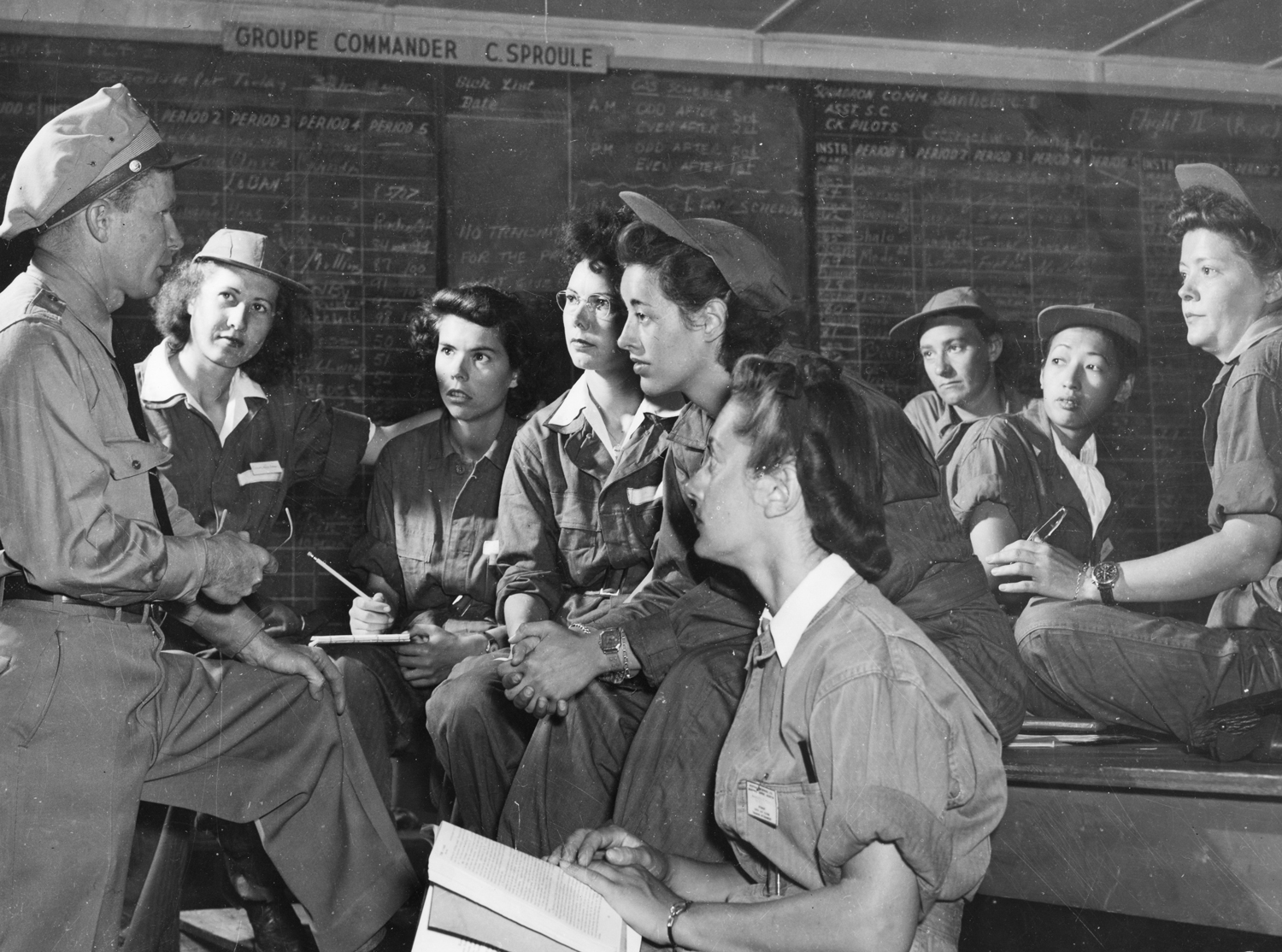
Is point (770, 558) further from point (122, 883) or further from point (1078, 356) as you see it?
point (1078, 356)

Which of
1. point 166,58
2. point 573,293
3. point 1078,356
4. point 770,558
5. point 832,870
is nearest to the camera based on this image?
point 832,870

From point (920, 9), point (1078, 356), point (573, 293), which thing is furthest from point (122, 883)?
point (920, 9)

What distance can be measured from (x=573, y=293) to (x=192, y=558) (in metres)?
1.61

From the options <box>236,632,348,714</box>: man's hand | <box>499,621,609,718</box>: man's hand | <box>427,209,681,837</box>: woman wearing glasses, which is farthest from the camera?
<box>427,209,681,837</box>: woman wearing glasses

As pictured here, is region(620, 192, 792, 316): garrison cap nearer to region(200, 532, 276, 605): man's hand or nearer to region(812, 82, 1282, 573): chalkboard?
region(200, 532, 276, 605): man's hand

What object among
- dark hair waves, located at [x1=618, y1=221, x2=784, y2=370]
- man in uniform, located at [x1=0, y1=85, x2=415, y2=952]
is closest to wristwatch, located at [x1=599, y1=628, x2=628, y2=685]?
man in uniform, located at [x1=0, y1=85, x2=415, y2=952]

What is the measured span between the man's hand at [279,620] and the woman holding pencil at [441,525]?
8.7 inches

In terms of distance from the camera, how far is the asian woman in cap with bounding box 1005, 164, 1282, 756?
9.18ft

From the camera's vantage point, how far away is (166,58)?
3.93m

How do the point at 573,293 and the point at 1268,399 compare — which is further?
the point at 573,293

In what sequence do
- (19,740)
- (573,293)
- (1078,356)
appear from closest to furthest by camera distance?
(19,740) → (573,293) → (1078,356)

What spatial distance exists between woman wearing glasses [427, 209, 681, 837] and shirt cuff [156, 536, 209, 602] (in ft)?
2.87

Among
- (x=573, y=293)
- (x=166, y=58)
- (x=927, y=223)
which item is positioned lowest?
(x=573, y=293)

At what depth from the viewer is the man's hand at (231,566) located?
214cm
